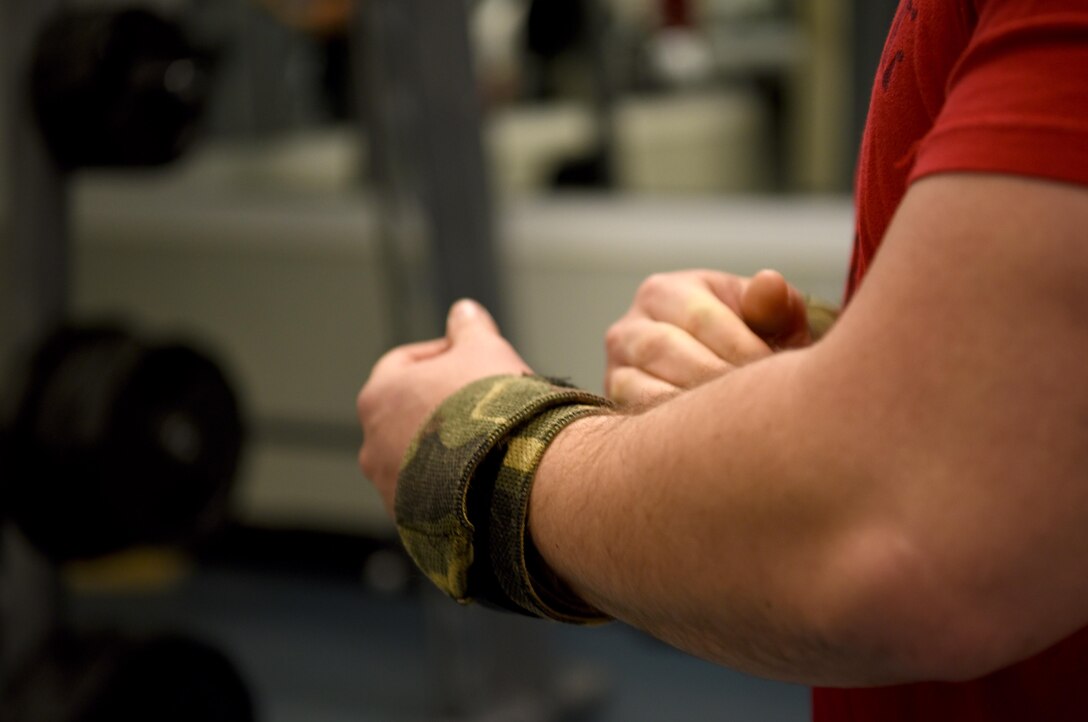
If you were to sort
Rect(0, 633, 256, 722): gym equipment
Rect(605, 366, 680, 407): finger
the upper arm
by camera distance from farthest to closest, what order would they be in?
Rect(0, 633, 256, 722): gym equipment < Rect(605, 366, 680, 407): finger < the upper arm

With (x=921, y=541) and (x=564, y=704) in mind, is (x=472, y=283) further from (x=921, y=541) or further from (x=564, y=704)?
(x=921, y=541)

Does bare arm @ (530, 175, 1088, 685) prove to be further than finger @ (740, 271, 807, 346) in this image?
No

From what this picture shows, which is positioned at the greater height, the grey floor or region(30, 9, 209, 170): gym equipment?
region(30, 9, 209, 170): gym equipment

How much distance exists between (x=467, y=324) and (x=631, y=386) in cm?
13

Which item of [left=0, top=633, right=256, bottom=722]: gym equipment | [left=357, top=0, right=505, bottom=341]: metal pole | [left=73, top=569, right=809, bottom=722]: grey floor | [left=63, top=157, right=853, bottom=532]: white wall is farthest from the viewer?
[left=63, top=157, right=853, bottom=532]: white wall

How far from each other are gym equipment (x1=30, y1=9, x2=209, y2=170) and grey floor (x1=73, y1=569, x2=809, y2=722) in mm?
999

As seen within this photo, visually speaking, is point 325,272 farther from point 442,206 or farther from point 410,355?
point 410,355

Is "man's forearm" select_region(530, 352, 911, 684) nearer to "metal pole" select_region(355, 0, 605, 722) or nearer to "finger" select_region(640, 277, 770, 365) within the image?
"finger" select_region(640, 277, 770, 365)

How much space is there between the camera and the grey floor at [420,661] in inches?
102

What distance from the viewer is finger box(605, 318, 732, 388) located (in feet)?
2.45

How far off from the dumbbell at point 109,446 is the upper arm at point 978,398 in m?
1.91

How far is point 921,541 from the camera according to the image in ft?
1.64

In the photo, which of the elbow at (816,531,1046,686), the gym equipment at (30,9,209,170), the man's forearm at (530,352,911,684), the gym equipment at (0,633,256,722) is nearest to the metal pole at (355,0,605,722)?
the gym equipment at (30,9,209,170)

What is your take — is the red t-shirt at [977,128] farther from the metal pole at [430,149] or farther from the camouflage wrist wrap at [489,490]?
the metal pole at [430,149]
